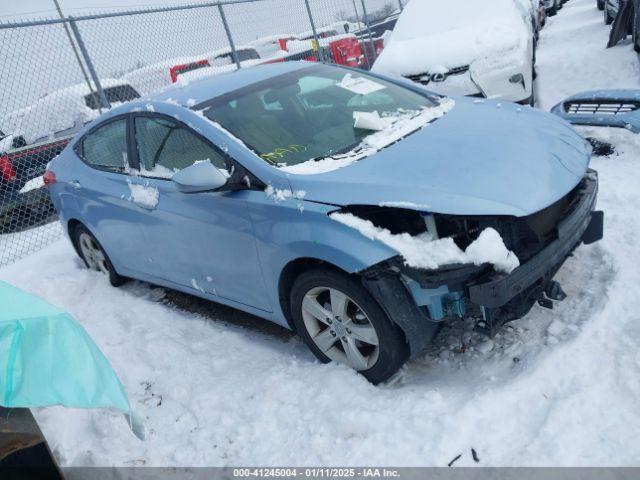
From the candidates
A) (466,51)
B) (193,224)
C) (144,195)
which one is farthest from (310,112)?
(466,51)

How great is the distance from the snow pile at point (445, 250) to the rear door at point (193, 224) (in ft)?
3.02

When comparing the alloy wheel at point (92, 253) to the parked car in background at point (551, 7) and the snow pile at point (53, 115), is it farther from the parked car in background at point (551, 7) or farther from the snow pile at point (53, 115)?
the parked car in background at point (551, 7)

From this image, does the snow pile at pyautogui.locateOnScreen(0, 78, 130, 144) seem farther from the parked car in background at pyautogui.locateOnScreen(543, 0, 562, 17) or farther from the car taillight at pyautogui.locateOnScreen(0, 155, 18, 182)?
the parked car in background at pyautogui.locateOnScreen(543, 0, 562, 17)

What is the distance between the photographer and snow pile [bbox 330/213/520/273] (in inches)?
90.4

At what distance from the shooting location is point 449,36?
22.6 feet

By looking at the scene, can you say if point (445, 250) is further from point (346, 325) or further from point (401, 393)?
point (401, 393)

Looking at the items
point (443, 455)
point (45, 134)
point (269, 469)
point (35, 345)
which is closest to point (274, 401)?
point (269, 469)

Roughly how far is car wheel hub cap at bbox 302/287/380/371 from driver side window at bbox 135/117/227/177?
3.17ft

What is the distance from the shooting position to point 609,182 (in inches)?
165

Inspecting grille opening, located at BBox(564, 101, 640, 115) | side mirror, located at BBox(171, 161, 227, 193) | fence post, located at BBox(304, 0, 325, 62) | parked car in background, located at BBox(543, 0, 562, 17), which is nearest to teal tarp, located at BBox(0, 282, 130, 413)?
side mirror, located at BBox(171, 161, 227, 193)

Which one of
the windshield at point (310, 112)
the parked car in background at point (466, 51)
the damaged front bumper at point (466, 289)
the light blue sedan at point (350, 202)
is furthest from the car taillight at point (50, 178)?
the parked car in background at point (466, 51)

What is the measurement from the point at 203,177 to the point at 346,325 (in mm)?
1129

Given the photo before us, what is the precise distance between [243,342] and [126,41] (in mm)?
5664

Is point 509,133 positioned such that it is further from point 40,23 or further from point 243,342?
point 40,23
